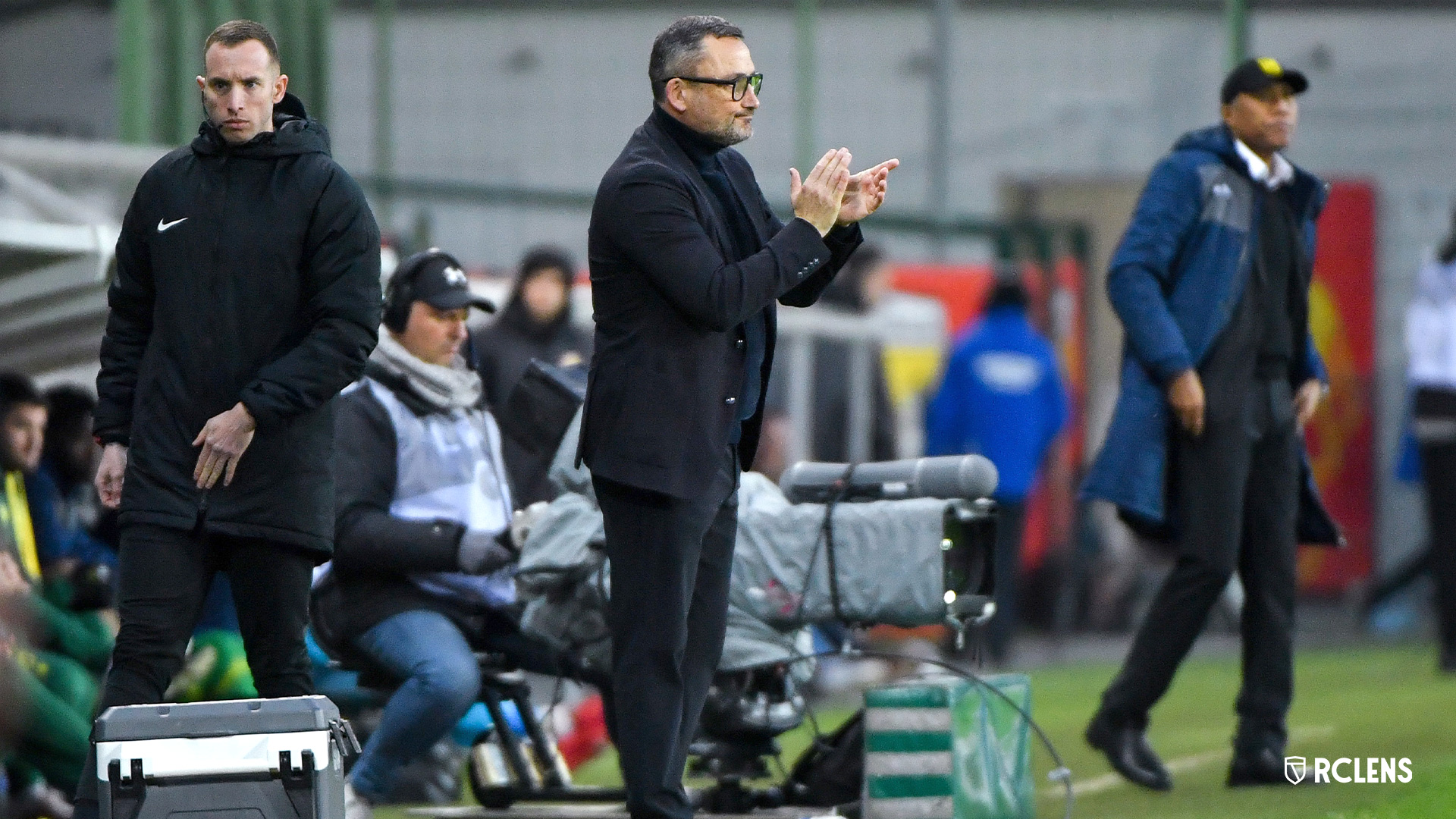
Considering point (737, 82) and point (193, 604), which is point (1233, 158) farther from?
point (193, 604)

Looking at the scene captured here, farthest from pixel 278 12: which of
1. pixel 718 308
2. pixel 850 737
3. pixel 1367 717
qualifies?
pixel 718 308

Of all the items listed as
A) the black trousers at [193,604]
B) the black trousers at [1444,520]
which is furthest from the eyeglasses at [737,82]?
the black trousers at [1444,520]

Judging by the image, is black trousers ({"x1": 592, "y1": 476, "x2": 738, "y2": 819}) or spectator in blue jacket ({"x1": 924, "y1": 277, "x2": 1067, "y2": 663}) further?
spectator in blue jacket ({"x1": 924, "y1": 277, "x2": 1067, "y2": 663})

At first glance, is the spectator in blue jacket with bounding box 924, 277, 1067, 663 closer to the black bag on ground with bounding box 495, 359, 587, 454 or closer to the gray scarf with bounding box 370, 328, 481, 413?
the black bag on ground with bounding box 495, 359, 587, 454

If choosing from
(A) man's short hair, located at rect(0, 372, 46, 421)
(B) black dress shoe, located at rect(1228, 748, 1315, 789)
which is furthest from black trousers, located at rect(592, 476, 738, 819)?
(A) man's short hair, located at rect(0, 372, 46, 421)

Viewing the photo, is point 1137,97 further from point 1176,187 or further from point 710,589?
point 710,589

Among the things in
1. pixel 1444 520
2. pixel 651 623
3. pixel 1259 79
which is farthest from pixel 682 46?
pixel 1444 520

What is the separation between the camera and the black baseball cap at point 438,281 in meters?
7.23

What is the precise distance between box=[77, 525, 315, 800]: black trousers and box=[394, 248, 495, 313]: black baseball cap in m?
1.47

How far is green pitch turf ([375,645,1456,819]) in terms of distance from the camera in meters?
7.26

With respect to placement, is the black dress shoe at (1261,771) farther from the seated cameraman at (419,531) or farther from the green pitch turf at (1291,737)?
the seated cameraman at (419,531)

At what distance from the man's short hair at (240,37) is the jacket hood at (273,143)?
0.15 metres

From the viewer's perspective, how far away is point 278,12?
1506cm

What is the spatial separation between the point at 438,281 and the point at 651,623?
181 cm
